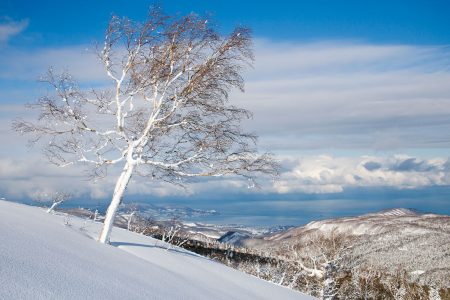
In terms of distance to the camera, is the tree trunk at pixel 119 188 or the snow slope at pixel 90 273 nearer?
the snow slope at pixel 90 273

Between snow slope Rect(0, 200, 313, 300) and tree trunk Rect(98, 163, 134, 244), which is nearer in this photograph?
snow slope Rect(0, 200, 313, 300)

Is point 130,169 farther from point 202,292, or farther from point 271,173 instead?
point 202,292

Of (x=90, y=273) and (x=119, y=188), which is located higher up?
(x=119, y=188)

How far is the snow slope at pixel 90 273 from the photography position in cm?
568

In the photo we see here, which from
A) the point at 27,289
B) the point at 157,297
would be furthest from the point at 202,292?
the point at 27,289

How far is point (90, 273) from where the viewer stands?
→ 716 cm

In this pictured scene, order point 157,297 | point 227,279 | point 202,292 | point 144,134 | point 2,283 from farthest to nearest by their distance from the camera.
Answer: point 144,134 < point 227,279 < point 202,292 < point 157,297 < point 2,283

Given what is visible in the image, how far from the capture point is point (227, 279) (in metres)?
12.1

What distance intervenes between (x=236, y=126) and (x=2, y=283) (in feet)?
33.7

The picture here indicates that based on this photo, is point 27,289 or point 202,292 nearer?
point 27,289

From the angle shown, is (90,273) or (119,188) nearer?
(90,273)

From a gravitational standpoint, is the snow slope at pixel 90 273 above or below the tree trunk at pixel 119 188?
below

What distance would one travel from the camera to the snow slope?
568cm

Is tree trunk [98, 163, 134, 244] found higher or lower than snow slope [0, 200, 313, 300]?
higher
